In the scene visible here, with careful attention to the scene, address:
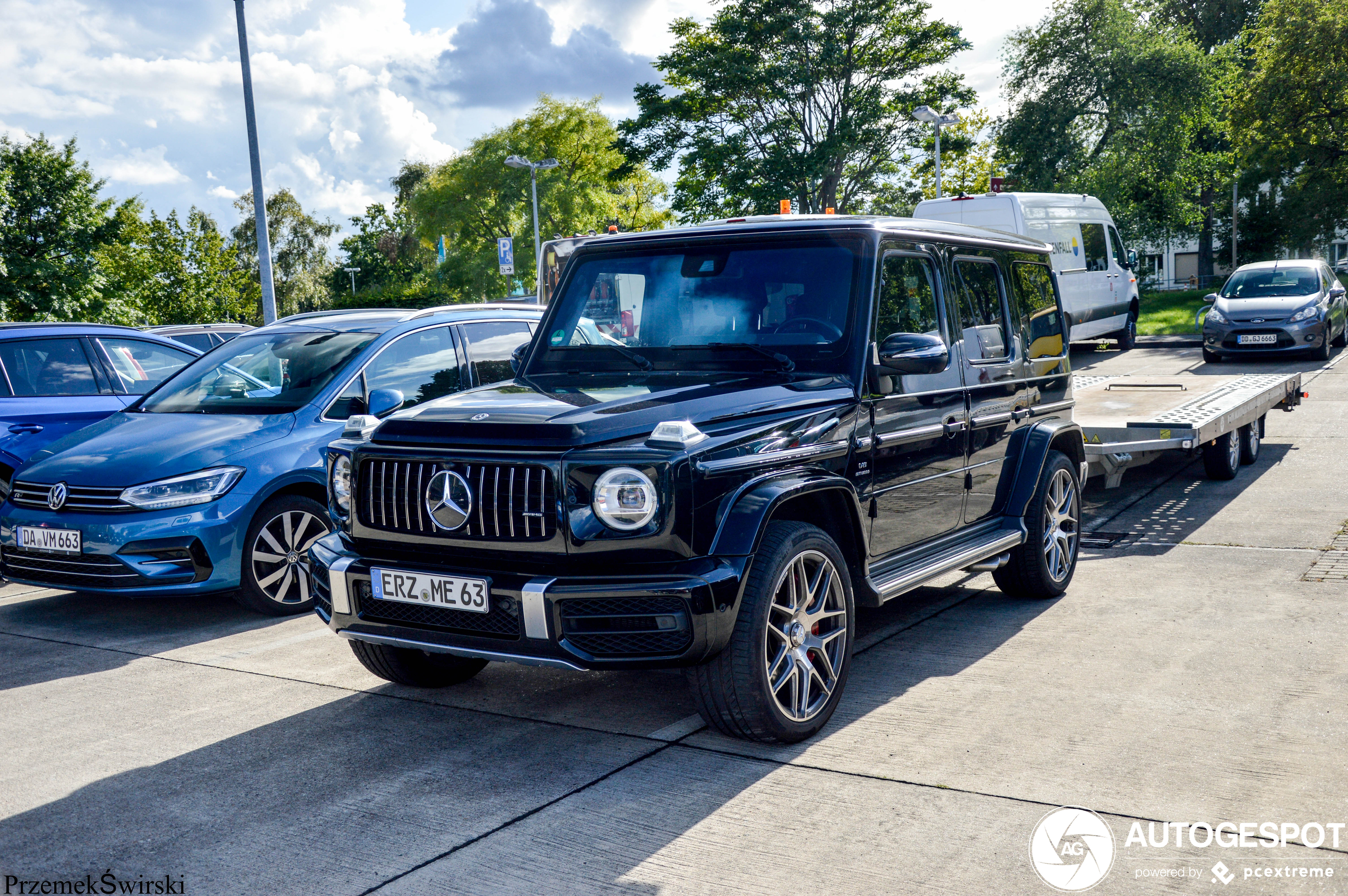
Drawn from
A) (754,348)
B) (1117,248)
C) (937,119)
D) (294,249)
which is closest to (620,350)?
(754,348)

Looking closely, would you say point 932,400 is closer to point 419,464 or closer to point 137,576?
point 419,464

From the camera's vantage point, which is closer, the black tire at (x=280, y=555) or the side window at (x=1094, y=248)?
the black tire at (x=280, y=555)

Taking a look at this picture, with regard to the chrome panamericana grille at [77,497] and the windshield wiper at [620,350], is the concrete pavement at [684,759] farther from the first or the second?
the windshield wiper at [620,350]

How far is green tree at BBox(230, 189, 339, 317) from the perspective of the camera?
74.1 m

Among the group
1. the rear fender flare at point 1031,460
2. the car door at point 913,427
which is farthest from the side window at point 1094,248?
the car door at point 913,427

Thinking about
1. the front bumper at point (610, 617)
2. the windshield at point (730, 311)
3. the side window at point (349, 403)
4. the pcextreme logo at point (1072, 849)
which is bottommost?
the pcextreme logo at point (1072, 849)

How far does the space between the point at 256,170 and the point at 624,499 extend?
17811 mm

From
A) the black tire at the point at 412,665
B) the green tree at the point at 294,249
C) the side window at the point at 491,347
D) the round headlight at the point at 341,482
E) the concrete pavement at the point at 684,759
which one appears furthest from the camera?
the green tree at the point at 294,249

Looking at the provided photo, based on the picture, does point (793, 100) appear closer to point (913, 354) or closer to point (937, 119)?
point (937, 119)

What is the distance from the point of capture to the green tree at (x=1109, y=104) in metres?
39.8

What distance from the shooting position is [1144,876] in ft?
10.2

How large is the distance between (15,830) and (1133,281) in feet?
72.4

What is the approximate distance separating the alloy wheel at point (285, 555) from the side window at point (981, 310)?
12.4ft

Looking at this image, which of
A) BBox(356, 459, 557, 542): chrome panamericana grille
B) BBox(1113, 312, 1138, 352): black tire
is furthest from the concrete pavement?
BBox(1113, 312, 1138, 352): black tire
